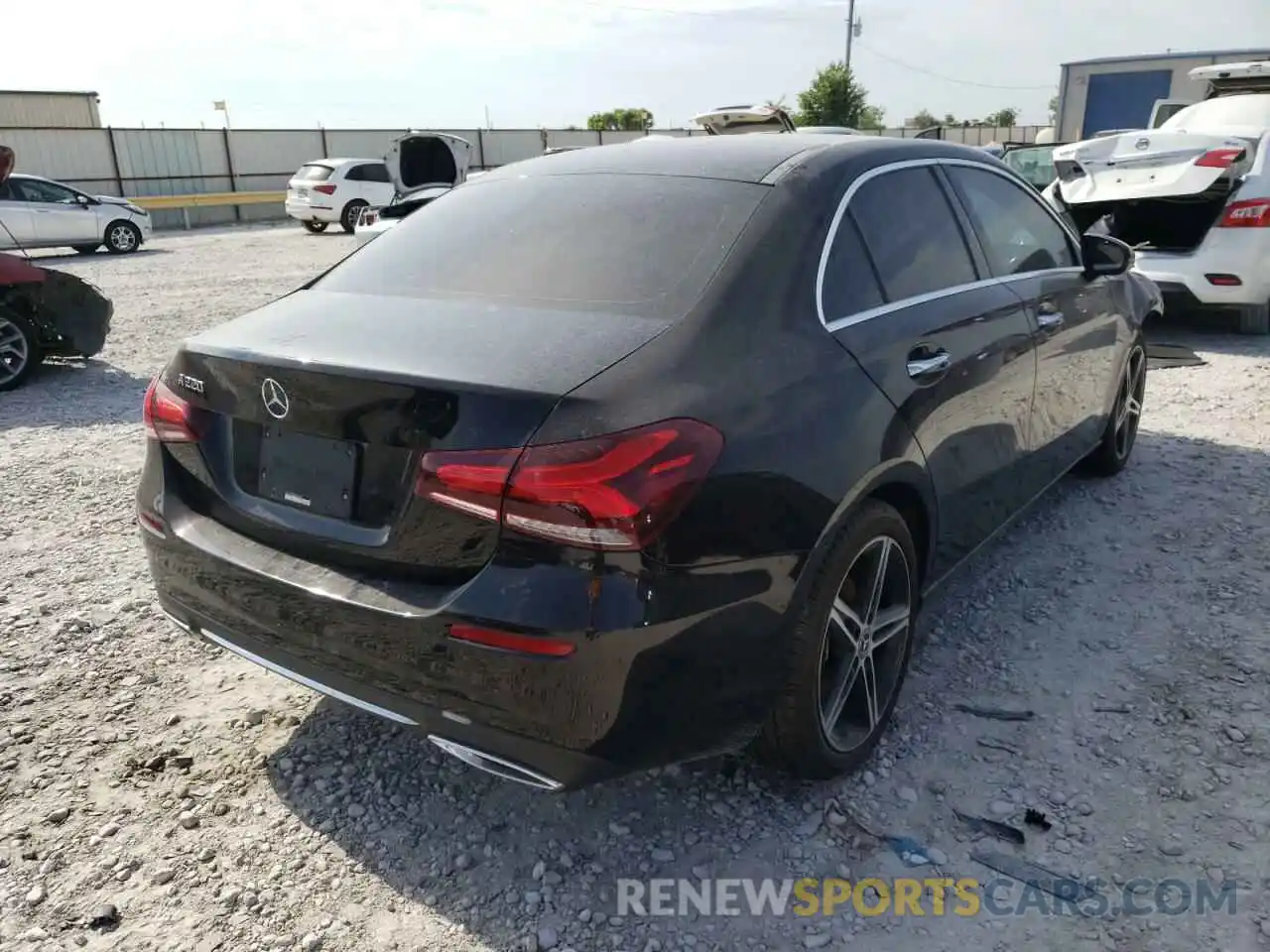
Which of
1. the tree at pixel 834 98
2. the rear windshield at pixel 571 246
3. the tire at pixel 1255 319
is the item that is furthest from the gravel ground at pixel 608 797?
the tree at pixel 834 98

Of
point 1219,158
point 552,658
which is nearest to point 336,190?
point 1219,158

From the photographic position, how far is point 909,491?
2779 mm

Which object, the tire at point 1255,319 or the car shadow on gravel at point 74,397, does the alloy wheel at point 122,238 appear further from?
the tire at point 1255,319

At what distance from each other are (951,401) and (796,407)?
882 mm

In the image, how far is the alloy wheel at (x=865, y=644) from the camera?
8.51 ft

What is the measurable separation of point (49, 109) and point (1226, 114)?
A: 31.6 meters

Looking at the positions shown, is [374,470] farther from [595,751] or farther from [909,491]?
[909,491]

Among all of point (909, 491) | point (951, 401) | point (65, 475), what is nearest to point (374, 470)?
point (909, 491)

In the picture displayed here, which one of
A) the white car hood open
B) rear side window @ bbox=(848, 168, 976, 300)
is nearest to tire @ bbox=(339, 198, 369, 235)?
the white car hood open

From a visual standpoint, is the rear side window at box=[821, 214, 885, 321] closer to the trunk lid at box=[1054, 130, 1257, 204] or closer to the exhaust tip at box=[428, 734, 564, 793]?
the exhaust tip at box=[428, 734, 564, 793]

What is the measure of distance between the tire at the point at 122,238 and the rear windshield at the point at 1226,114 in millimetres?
18257

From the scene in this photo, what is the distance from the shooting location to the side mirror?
4273 mm

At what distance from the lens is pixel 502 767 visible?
6.97 ft

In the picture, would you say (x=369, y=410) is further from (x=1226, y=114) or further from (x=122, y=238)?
(x=122, y=238)
